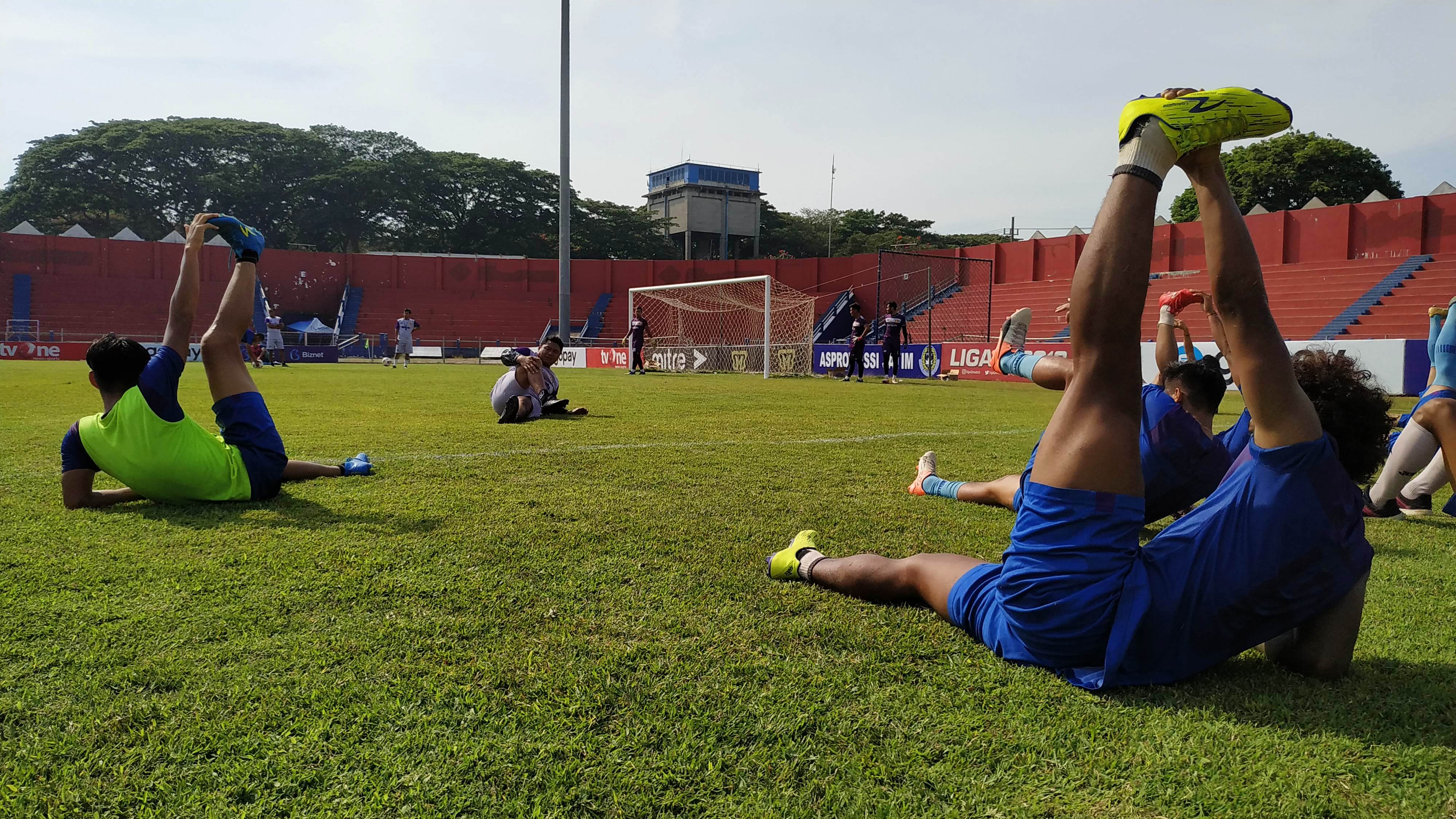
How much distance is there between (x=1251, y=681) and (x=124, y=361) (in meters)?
4.99

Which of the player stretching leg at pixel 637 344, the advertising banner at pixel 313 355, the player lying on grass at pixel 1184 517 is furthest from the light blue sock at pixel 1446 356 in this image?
the advertising banner at pixel 313 355

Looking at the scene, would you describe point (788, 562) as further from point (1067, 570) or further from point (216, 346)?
point (216, 346)

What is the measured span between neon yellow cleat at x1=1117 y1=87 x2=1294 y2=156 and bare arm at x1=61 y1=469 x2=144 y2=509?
488cm

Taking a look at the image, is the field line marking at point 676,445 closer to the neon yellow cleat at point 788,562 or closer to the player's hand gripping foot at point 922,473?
the player's hand gripping foot at point 922,473

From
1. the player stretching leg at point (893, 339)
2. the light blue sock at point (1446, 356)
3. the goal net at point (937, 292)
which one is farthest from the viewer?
the goal net at point (937, 292)

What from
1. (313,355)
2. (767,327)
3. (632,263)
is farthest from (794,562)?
(632,263)

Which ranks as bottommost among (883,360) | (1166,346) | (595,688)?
(595,688)

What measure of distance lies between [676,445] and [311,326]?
43.9 meters

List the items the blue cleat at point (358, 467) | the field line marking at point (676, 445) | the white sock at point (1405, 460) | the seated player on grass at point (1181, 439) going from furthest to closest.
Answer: the field line marking at point (676, 445)
the blue cleat at point (358, 467)
the white sock at point (1405, 460)
the seated player on grass at point (1181, 439)

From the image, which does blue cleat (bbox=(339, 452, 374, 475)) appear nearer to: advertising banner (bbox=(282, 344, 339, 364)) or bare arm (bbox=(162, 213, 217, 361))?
bare arm (bbox=(162, 213, 217, 361))

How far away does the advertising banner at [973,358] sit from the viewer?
2084 centimetres

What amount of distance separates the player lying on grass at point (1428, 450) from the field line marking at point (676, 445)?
354 centimetres

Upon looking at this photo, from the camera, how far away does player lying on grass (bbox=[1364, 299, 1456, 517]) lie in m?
4.71

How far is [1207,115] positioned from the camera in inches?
83.7
